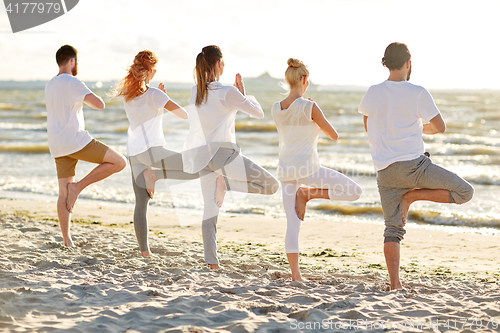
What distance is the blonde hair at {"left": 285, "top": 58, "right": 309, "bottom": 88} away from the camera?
4305 mm

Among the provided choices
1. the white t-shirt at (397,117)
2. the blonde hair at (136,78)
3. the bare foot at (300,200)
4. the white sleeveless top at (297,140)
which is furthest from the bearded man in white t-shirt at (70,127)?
the white t-shirt at (397,117)

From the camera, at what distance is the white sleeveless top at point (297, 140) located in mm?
4262

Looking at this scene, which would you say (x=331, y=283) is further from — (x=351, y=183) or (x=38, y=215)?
(x=38, y=215)

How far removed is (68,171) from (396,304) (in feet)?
11.7

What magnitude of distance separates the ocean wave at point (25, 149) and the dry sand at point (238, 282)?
402 inches

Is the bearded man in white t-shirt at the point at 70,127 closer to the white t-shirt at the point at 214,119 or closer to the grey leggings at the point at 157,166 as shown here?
the grey leggings at the point at 157,166

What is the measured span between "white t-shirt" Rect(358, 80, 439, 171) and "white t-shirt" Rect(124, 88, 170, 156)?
2017mm

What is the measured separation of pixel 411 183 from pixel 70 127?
338cm

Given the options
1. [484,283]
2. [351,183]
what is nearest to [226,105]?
[351,183]

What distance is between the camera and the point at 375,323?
343cm

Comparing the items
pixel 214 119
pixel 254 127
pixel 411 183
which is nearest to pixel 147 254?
pixel 214 119

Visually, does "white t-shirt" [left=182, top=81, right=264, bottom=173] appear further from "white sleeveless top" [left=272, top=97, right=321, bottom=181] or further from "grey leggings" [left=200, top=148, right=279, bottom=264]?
"white sleeveless top" [left=272, top=97, right=321, bottom=181]

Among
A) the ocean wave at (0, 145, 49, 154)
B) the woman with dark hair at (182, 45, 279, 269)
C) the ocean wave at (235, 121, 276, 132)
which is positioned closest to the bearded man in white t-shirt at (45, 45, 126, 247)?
the woman with dark hair at (182, 45, 279, 269)

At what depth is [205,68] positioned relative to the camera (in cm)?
456
